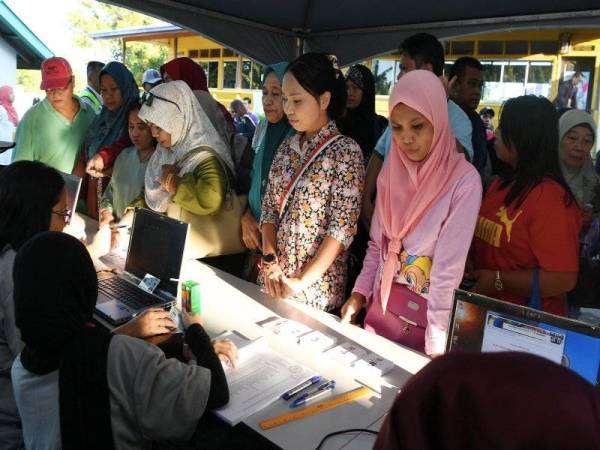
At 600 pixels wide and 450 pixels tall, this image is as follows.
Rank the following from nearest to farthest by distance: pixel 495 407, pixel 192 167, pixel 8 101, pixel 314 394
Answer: pixel 495 407 → pixel 314 394 → pixel 192 167 → pixel 8 101

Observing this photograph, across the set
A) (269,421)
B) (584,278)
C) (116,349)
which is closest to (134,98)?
(116,349)

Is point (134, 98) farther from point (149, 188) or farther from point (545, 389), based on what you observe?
point (545, 389)

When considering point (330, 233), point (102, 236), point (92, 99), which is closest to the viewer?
point (330, 233)

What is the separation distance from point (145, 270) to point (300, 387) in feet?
3.29

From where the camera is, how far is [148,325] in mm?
→ 1634

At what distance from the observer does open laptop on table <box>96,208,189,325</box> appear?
1.87 metres

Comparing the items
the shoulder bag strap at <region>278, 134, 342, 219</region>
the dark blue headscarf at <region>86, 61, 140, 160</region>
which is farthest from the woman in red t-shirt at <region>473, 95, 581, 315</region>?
the dark blue headscarf at <region>86, 61, 140, 160</region>

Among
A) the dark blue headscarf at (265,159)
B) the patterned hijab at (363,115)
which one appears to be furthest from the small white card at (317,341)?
the patterned hijab at (363,115)

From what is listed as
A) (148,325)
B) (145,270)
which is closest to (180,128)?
(145,270)

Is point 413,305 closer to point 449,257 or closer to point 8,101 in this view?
point 449,257

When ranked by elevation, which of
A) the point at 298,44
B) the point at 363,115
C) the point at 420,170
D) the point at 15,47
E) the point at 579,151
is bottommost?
the point at 420,170

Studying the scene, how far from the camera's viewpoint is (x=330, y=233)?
1.78 m

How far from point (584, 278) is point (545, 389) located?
6.01 feet

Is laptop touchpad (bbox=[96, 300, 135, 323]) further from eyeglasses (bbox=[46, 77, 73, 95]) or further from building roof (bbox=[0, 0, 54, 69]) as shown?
building roof (bbox=[0, 0, 54, 69])
